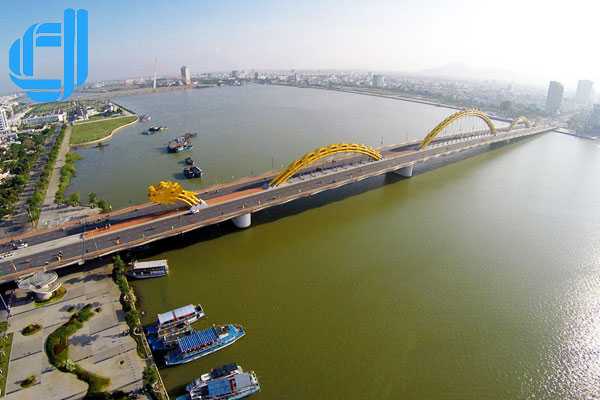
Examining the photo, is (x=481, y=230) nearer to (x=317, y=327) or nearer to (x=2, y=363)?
(x=317, y=327)

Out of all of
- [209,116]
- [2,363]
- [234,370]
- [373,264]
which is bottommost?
[2,363]

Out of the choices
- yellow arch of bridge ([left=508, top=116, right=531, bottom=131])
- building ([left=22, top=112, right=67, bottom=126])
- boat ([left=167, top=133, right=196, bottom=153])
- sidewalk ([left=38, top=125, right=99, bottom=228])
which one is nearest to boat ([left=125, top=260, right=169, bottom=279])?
sidewalk ([left=38, top=125, right=99, bottom=228])

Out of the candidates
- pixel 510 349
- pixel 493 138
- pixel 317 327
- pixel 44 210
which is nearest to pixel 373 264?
pixel 317 327

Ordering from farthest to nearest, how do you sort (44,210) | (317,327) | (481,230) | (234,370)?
(44,210) → (481,230) → (317,327) → (234,370)

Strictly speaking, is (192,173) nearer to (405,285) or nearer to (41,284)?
(41,284)

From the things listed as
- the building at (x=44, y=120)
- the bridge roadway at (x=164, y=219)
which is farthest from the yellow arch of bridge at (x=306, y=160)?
the building at (x=44, y=120)

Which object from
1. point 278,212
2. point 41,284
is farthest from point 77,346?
point 278,212
